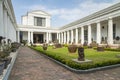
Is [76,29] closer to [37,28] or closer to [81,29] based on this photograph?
[81,29]

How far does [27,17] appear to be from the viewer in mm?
47125

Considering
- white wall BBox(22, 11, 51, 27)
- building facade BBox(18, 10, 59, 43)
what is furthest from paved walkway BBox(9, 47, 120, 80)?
white wall BBox(22, 11, 51, 27)

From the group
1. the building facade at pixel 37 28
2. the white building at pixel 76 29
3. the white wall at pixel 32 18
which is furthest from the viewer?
the white wall at pixel 32 18

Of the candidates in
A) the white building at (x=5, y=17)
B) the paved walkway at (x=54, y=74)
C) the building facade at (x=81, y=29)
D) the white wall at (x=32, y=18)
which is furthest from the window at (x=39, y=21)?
the paved walkway at (x=54, y=74)

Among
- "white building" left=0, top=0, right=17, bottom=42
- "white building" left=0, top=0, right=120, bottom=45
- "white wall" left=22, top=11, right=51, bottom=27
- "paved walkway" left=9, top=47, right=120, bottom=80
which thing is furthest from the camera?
"white wall" left=22, top=11, right=51, bottom=27

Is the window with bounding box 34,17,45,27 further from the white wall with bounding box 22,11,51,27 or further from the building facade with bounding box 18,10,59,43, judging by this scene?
the white wall with bounding box 22,11,51,27

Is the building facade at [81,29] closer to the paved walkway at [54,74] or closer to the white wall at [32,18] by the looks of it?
the white wall at [32,18]

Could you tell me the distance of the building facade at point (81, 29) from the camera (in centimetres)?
2283

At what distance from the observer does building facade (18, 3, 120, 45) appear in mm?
22828

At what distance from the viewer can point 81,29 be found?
106ft

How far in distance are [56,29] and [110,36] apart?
26.7 meters

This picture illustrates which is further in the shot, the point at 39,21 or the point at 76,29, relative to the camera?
the point at 39,21

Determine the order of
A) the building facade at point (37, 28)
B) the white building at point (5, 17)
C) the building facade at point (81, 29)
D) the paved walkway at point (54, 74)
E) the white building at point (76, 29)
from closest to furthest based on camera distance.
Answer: the paved walkway at point (54, 74) < the white building at point (5, 17) < the white building at point (76, 29) < the building facade at point (81, 29) < the building facade at point (37, 28)

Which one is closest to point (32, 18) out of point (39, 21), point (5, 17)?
point (39, 21)
